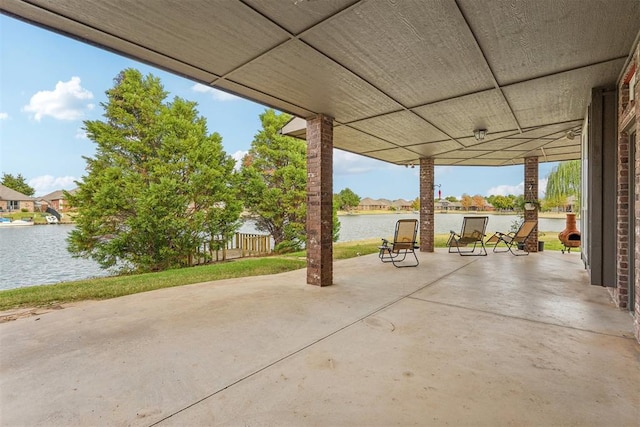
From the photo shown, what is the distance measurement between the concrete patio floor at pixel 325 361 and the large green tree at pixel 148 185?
427 cm

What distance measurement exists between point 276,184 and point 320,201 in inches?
267

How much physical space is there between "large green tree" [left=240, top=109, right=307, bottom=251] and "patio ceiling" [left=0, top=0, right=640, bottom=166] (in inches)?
240

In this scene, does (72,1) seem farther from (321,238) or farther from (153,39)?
(321,238)

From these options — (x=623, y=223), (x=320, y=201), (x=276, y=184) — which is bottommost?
(x=623, y=223)

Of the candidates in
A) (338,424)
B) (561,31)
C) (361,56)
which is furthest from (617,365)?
(361,56)

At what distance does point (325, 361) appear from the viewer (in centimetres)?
→ 213

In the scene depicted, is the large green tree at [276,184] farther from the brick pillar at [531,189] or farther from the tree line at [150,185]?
the brick pillar at [531,189]

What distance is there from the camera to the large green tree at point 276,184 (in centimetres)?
1039

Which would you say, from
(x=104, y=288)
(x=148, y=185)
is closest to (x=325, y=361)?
(x=104, y=288)

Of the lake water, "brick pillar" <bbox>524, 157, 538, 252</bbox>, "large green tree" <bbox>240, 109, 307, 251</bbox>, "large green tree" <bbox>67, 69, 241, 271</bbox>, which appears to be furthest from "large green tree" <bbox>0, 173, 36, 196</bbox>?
"brick pillar" <bbox>524, 157, 538, 252</bbox>

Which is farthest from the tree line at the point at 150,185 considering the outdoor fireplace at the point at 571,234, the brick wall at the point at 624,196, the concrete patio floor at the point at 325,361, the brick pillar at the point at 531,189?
the outdoor fireplace at the point at 571,234

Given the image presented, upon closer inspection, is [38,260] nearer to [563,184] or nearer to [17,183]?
[563,184]

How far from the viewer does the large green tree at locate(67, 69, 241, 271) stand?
7320 millimetres

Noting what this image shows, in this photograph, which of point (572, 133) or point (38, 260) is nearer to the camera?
point (572, 133)
